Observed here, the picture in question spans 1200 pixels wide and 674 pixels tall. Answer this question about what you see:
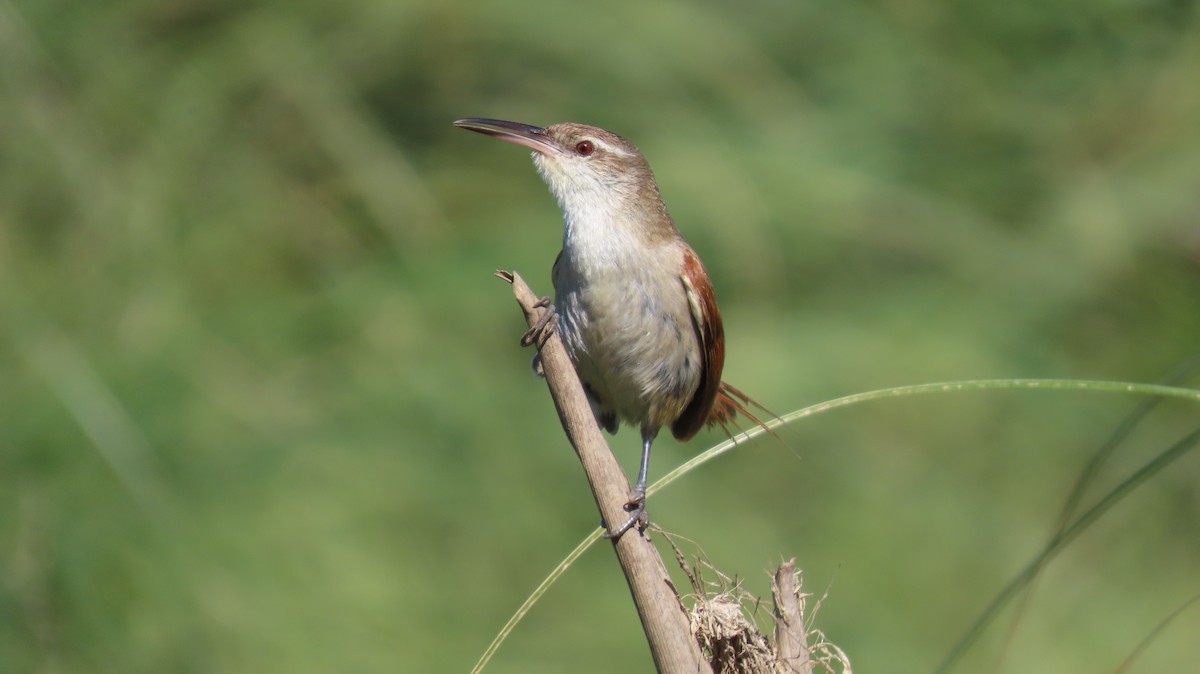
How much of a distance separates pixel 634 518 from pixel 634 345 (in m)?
0.89

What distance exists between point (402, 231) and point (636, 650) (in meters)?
1.56

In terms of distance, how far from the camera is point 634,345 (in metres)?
2.64

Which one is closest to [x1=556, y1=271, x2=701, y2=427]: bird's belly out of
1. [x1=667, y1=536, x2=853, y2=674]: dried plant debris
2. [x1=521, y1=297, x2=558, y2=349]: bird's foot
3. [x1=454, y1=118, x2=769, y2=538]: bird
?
[x1=454, y1=118, x2=769, y2=538]: bird

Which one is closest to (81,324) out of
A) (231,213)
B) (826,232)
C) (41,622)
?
(231,213)

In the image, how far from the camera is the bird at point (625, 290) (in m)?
2.58

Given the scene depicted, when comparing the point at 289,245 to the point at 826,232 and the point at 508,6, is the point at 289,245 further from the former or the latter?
the point at 826,232

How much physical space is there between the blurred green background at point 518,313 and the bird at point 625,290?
3.58 feet

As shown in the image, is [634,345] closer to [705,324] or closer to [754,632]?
[705,324]

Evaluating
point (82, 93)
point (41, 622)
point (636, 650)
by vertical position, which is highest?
point (82, 93)

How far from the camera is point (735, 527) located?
4.63 m

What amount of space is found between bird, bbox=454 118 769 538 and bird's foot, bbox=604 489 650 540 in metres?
0.56

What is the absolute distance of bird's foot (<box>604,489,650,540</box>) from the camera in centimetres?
161

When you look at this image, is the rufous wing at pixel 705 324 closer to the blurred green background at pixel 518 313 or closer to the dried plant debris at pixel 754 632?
Result: the dried plant debris at pixel 754 632

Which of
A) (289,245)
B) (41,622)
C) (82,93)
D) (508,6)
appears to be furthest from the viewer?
(508,6)
